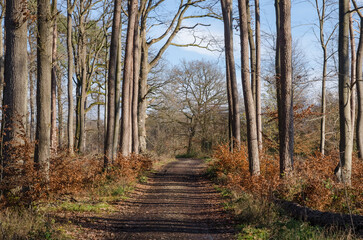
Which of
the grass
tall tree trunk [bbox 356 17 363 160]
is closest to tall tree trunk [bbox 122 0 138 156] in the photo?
the grass

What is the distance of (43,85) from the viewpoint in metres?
7.52

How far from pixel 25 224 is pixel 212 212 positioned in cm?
492

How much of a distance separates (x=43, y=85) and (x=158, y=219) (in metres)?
4.46

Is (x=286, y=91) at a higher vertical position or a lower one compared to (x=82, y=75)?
lower

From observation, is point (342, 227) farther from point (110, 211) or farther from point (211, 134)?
point (211, 134)

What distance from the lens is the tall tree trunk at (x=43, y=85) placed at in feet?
24.2

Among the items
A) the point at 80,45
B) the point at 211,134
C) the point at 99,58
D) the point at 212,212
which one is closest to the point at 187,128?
the point at 211,134

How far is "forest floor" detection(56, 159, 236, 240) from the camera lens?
637 cm

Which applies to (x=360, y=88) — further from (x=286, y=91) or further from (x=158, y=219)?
(x=158, y=219)

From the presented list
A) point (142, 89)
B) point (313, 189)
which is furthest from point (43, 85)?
point (142, 89)

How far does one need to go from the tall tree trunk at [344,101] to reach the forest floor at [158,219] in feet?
14.9

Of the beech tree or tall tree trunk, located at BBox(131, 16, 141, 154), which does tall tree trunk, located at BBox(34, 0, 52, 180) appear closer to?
the beech tree

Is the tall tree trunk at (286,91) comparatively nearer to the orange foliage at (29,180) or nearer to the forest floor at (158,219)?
the forest floor at (158,219)

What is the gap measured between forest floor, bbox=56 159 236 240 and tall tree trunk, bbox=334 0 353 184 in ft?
14.9
